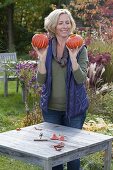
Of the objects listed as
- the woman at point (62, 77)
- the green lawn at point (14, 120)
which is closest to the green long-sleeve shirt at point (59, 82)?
the woman at point (62, 77)

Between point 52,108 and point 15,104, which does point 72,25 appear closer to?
point 52,108

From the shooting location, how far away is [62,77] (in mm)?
4930

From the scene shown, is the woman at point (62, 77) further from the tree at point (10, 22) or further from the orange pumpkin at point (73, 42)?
the tree at point (10, 22)

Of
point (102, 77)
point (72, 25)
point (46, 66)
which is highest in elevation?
point (72, 25)

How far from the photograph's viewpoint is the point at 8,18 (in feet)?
78.1

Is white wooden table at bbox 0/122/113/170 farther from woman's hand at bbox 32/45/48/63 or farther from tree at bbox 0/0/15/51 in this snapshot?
tree at bbox 0/0/15/51

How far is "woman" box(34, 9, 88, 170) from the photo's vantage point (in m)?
4.88

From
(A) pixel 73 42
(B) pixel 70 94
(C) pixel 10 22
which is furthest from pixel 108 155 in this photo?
(C) pixel 10 22

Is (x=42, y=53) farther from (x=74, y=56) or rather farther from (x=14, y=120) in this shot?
(x=14, y=120)

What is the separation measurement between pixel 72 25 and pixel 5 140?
1.31 metres

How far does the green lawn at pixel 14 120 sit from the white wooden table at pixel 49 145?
136 cm

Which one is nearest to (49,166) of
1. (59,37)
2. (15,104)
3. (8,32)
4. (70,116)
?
(70,116)

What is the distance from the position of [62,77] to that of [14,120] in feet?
14.2

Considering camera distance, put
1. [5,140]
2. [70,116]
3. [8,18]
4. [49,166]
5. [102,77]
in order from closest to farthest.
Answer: [49,166], [5,140], [70,116], [102,77], [8,18]
